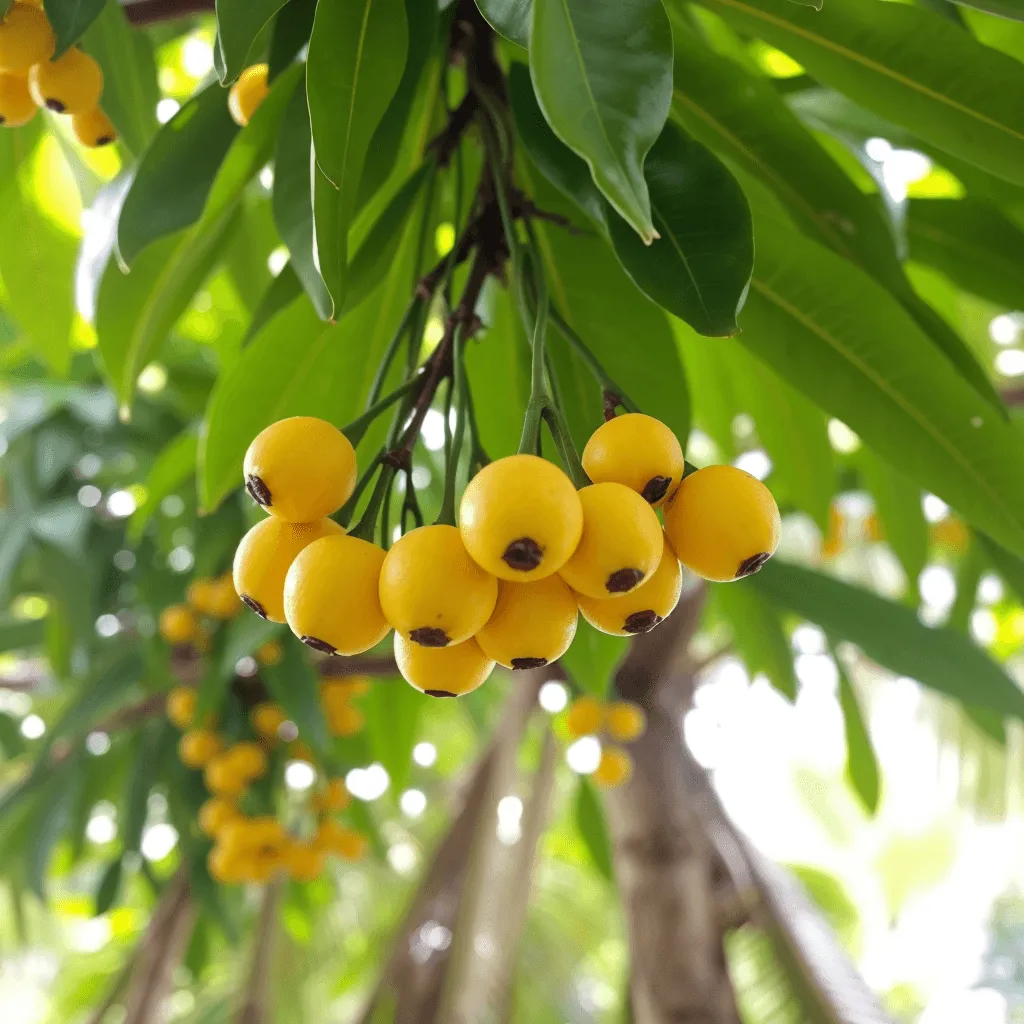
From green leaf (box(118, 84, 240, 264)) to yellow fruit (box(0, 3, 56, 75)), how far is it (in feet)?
0.35

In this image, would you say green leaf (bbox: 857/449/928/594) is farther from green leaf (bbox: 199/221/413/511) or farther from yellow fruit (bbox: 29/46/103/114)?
yellow fruit (bbox: 29/46/103/114)

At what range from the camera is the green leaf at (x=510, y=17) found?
56cm

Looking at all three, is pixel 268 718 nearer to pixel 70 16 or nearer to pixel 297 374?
pixel 297 374

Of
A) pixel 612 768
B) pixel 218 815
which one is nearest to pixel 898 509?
pixel 612 768

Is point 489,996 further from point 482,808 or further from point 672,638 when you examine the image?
point 672,638

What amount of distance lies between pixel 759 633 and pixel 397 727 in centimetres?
82

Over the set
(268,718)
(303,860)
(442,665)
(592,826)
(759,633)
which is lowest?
(592,826)

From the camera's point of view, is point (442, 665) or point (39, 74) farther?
point (39, 74)

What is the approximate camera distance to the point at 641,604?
0.52 m

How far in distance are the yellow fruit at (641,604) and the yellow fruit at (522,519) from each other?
2.5 inches

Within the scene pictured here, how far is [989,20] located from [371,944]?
10.7 ft

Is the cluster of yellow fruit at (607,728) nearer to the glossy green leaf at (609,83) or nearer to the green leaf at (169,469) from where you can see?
the green leaf at (169,469)

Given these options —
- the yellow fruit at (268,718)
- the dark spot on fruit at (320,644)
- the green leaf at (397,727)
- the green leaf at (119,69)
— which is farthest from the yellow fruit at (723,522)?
the yellow fruit at (268,718)

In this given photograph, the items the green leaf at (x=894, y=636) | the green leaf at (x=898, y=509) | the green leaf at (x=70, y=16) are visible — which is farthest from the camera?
the green leaf at (x=898, y=509)
